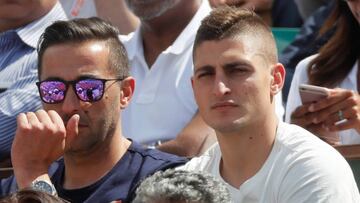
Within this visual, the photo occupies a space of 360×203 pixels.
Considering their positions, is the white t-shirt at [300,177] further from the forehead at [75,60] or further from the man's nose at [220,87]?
the forehead at [75,60]

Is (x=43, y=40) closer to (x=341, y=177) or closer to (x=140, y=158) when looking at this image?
(x=140, y=158)

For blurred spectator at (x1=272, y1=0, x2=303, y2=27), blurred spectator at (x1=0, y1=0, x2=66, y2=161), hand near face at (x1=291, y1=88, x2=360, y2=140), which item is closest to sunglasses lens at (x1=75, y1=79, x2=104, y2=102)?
blurred spectator at (x1=0, y1=0, x2=66, y2=161)

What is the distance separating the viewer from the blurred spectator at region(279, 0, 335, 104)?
5770 millimetres

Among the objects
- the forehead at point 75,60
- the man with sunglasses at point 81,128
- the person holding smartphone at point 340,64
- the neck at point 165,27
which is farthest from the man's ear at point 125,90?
the neck at point 165,27

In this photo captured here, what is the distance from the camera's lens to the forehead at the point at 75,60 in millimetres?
3965

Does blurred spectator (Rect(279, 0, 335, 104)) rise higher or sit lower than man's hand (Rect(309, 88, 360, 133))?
lower

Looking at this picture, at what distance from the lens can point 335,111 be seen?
4.35 metres

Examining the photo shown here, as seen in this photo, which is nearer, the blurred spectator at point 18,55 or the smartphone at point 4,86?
the blurred spectator at point 18,55

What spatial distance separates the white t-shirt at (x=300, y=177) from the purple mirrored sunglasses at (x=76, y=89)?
73 centimetres

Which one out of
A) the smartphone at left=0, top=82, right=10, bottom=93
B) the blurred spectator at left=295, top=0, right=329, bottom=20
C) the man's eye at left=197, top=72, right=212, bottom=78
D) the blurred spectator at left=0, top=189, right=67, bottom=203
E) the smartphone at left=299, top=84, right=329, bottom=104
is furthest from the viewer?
the blurred spectator at left=295, top=0, right=329, bottom=20

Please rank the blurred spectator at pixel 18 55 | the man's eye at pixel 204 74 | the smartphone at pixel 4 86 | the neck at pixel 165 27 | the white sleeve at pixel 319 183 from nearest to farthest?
the white sleeve at pixel 319 183 < the man's eye at pixel 204 74 < the blurred spectator at pixel 18 55 < the smartphone at pixel 4 86 < the neck at pixel 165 27

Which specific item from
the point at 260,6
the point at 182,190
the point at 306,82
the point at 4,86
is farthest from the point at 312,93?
the point at 260,6

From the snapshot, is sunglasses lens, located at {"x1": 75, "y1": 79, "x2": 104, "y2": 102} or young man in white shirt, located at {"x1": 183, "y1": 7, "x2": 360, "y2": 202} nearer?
young man in white shirt, located at {"x1": 183, "y1": 7, "x2": 360, "y2": 202}

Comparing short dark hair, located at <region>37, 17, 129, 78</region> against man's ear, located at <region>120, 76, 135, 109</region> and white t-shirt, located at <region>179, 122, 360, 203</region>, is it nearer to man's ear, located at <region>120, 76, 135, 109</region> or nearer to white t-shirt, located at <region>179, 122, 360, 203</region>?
man's ear, located at <region>120, 76, 135, 109</region>
